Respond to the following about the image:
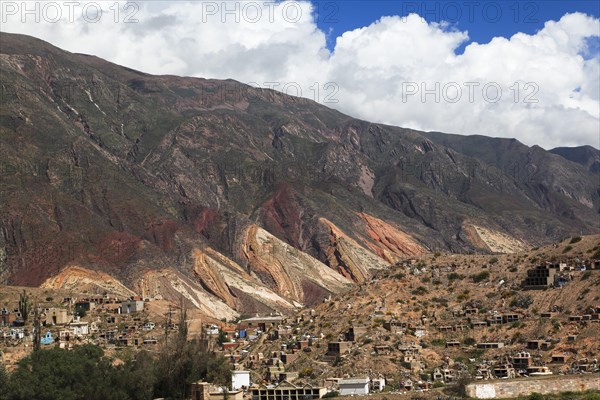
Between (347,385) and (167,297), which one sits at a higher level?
(167,297)

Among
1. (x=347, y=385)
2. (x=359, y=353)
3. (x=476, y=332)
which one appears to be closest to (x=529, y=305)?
(x=476, y=332)

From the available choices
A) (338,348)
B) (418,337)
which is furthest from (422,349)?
(338,348)

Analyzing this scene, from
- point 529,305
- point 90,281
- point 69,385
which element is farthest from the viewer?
point 90,281

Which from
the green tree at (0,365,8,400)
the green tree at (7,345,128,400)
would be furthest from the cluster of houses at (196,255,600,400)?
the green tree at (0,365,8,400)

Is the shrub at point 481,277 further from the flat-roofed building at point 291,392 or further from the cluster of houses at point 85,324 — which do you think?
the cluster of houses at point 85,324

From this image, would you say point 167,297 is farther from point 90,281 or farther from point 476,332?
point 476,332

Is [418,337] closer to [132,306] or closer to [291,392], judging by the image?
[291,392]
